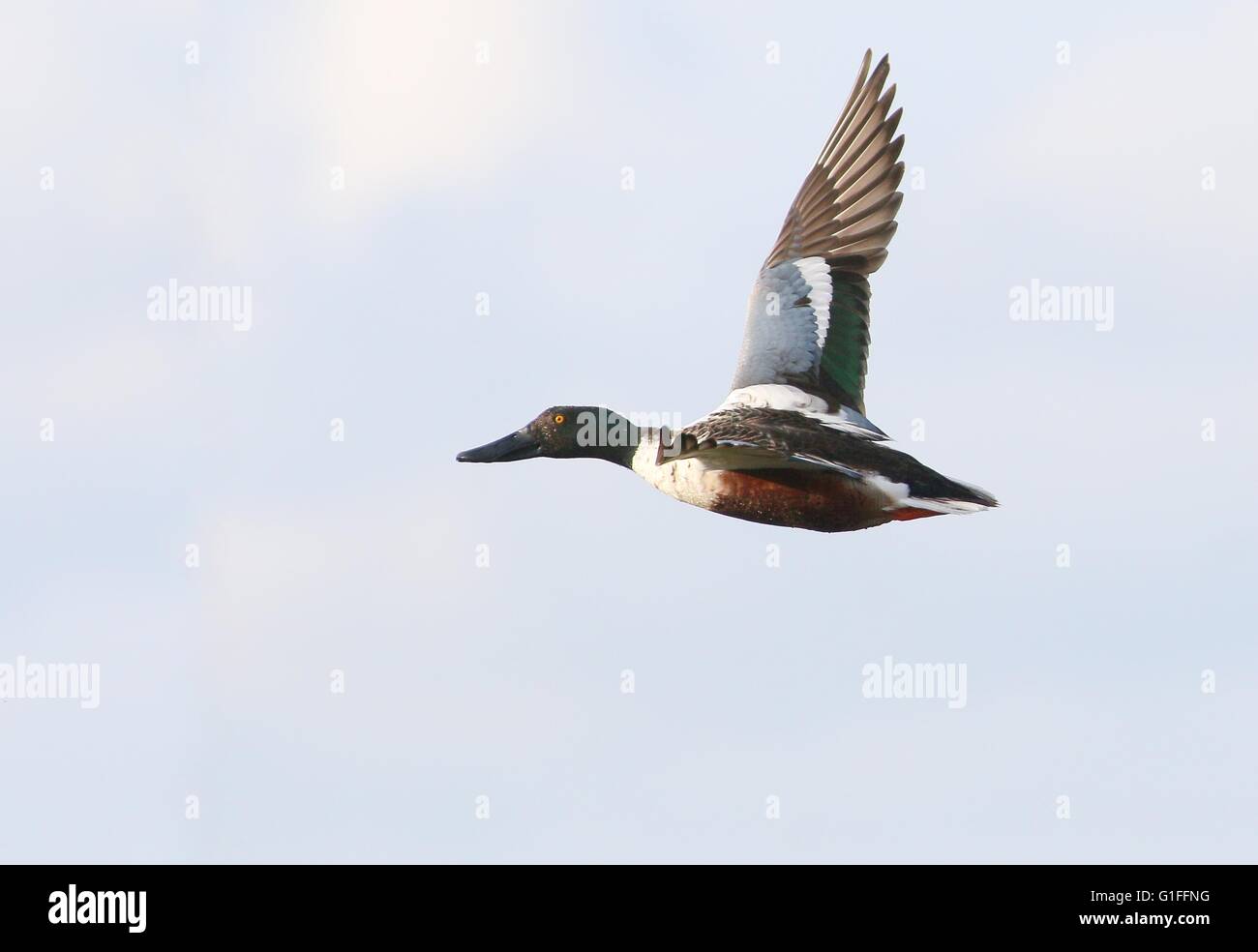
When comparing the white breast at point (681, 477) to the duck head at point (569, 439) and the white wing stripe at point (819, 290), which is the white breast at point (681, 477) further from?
the white wing stripe at point (819, 290)

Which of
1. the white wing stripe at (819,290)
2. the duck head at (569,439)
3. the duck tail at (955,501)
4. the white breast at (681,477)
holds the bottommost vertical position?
the duck tail at (955,501)

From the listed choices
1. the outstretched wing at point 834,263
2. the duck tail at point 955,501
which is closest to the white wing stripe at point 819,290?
the outstretched wing at point 834,263

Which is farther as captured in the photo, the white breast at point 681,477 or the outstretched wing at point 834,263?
the outstretched wing at point 834,263

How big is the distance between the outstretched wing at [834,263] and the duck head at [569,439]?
1325 mm

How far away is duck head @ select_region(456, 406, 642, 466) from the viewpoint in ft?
53.9

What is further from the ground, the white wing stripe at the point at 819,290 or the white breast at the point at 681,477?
the white wing stripe at the point at 819,290

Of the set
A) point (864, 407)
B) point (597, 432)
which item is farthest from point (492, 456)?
point (864, 407)

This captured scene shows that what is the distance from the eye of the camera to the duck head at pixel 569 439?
1642cm

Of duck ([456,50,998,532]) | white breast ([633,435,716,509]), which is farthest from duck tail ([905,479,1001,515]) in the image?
white breast ([633,435,716,509])

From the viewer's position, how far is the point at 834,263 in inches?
705

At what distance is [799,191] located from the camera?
727 inches

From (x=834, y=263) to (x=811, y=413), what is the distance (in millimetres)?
2102

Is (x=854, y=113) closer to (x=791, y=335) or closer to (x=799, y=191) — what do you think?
(x=799, y=191)

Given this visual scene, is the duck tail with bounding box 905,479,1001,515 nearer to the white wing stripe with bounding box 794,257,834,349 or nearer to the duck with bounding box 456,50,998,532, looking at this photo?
the duck with bounding box 456,50,998,532
